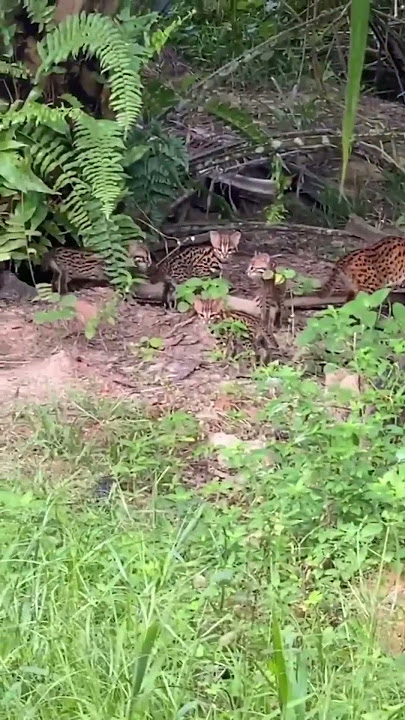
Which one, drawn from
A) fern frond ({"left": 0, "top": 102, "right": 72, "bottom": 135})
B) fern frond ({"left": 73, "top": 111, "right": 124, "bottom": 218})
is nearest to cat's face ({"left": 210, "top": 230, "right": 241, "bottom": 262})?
fern frond ({"left": 73, "top": 111, "right": 124, "bottom": 218})

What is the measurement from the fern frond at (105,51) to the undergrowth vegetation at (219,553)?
157 cm

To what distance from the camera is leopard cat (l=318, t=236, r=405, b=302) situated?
5.24 metres

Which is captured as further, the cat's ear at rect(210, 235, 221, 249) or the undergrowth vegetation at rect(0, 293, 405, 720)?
the cat's ear at rect(210, 235, 221, 249)

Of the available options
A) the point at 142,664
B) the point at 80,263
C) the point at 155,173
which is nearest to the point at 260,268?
the point at 80,263

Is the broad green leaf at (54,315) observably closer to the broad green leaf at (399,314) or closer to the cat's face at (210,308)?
the cat's face at (210,308)

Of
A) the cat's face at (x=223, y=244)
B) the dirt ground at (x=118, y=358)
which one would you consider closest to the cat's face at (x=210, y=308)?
the dirt ground at (x=118, y=358)

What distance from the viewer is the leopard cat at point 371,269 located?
5242 millimetres

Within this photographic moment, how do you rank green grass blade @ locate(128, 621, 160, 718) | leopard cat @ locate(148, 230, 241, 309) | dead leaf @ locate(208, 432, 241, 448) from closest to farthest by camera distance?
green grass blade @ locate(128, 621, 160, 718)
dead leaf @ locate(208, 432, 241, 448)
leopard cat @ locate(148, 230, 241, 309)

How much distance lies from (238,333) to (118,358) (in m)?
0.54

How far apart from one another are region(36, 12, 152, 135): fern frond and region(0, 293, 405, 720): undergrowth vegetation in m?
1.57

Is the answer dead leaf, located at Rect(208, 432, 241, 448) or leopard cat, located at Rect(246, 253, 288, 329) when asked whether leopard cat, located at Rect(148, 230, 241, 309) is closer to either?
leopard cat, located at Rect(246, 253, 288, 329)

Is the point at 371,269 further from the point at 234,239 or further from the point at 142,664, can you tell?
the point at 142,664

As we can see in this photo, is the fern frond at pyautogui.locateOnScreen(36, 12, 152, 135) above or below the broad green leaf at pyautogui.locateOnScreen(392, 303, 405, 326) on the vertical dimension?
above

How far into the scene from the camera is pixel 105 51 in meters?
5.11
